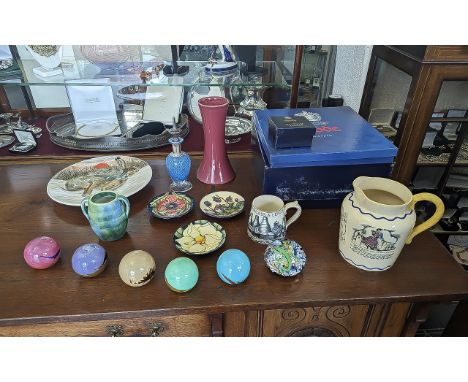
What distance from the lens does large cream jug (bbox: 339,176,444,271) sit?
1.83 feet

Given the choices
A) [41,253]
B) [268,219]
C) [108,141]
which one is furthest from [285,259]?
[108,141]

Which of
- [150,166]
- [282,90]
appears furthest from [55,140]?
[282,90]

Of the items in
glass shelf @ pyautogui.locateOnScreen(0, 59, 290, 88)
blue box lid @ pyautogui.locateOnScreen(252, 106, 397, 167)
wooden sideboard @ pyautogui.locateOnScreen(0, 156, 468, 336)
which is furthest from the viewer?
glass shelf @ pyautogui.locateOnScreen(0, 59, 290, 88)

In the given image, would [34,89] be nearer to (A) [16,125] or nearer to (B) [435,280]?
(A) [16,125]

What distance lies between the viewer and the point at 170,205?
29.9 inches

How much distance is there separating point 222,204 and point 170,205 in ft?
0.39

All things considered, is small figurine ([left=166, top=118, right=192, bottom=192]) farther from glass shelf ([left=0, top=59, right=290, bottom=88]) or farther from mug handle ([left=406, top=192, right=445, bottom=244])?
mug handle ([left=406, top=192, right=445, bottom=244])

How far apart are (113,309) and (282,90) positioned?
0.76 m

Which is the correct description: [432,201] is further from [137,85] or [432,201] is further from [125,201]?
[137,85]

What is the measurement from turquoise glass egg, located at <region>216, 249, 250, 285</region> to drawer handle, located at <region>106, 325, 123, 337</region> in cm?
22

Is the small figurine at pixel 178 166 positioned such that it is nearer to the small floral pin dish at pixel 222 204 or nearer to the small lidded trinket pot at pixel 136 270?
the small floral pin dish at pixel 222 204

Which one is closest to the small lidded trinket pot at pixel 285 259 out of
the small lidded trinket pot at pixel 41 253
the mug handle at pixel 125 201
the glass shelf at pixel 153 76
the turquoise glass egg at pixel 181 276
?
the turquoise glass egg at pixel 181 276

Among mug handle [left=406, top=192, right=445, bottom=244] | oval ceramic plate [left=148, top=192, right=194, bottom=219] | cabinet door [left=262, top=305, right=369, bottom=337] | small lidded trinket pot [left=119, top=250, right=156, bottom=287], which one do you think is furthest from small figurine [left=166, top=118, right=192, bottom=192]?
mug handle [left=406, top=192, right=445, bottom=244]

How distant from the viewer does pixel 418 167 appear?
2.86ft
